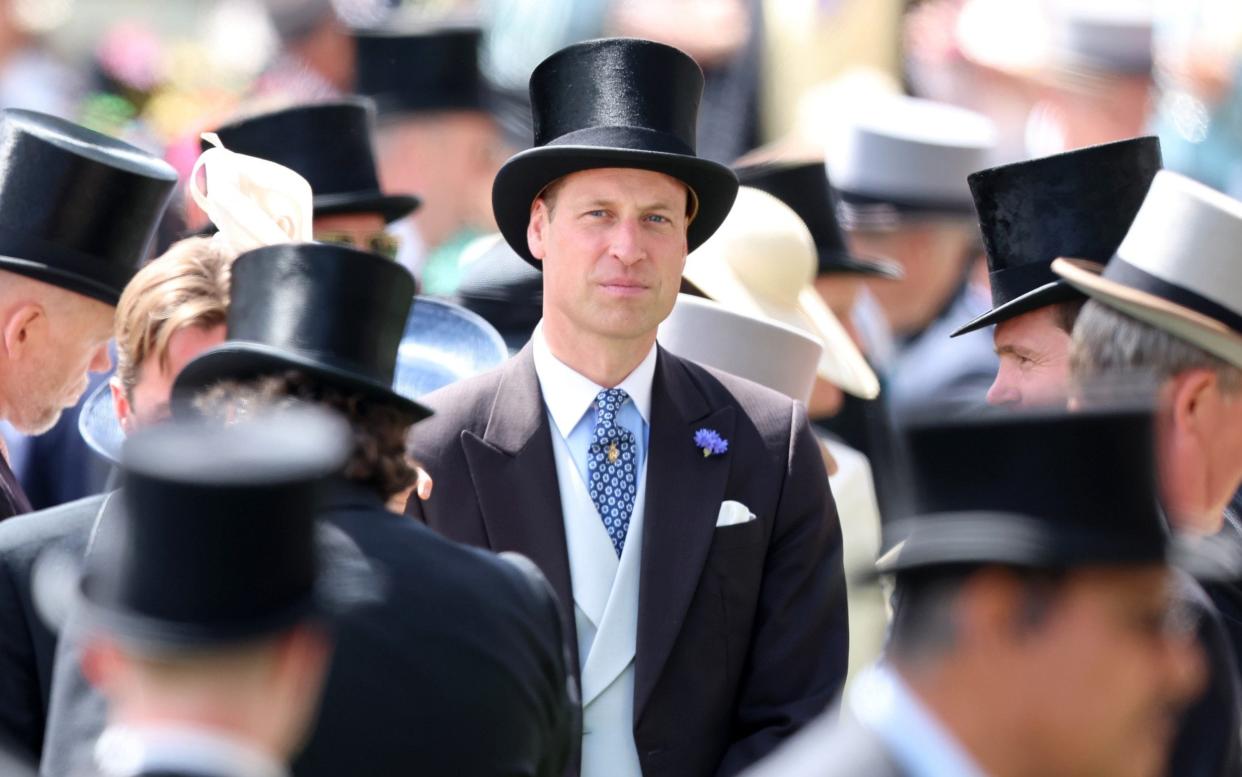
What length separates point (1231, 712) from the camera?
12.0 feet

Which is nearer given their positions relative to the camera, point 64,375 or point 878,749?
point 878,749

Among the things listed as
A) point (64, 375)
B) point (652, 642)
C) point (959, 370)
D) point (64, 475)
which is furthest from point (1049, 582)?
point (959, 370)

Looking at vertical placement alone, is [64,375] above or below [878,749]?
below

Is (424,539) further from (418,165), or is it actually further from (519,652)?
(418,165)

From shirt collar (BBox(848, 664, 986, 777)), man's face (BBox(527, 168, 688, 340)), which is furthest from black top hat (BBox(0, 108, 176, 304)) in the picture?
shirt collar (BBox(848, 664, 986, 777))

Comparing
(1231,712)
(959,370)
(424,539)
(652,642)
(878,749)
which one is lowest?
(959,370)

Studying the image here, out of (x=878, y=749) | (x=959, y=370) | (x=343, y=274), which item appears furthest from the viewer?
(x=959, y=370)

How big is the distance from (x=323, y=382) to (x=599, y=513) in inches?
51.8

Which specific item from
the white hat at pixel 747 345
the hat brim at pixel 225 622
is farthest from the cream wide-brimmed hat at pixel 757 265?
the hat brim at pixel 225 622

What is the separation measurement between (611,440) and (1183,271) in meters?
1.37

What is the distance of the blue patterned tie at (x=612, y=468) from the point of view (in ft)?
15.1

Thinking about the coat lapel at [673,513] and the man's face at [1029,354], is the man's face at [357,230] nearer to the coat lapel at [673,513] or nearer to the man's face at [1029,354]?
the coat lapel at [673,513]

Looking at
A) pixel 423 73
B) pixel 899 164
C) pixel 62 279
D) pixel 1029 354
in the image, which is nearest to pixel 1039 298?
pixel 1029 354

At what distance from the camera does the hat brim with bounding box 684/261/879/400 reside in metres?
5.83
